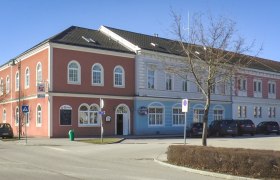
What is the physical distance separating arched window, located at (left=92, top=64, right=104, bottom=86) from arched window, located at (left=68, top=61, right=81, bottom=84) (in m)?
1.74

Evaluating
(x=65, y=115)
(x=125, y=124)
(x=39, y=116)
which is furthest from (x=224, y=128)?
(x=39, y=116)

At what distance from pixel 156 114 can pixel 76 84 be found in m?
10.5

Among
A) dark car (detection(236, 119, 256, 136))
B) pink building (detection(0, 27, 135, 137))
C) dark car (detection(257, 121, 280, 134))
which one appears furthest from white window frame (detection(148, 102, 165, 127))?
dark car (detection(257, 121, 280, 134))

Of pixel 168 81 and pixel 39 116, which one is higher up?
pixel 168 81

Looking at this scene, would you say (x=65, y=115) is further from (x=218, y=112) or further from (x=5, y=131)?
(x=218, y=112)

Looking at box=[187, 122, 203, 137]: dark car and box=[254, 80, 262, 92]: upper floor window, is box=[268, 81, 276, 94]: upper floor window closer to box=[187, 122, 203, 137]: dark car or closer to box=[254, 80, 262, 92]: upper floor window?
box=[254, 80, 262, 92]: upper floor window

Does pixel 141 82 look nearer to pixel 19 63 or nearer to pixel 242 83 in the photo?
pixel 19 63

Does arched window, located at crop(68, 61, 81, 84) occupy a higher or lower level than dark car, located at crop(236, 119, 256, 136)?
higher

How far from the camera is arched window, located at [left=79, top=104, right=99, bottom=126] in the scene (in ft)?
136

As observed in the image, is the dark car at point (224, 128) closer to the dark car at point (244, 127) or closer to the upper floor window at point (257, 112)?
the dark car at point (244, 127)

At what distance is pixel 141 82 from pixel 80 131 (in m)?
8.88

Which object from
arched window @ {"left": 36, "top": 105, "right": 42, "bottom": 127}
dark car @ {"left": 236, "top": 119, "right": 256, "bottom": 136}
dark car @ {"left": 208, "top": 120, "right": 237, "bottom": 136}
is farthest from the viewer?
dark car @ {"left": 236, "top": 119, "right": 256, "bottom": 136}

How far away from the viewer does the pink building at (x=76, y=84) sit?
130 ft

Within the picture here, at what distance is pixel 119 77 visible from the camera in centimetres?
4494
